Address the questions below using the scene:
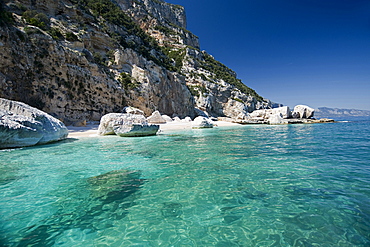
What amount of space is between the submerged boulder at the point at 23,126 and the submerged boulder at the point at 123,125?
4204 mm

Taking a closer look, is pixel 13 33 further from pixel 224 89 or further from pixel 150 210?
pixel 224 89

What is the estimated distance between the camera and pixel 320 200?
12.6 ft

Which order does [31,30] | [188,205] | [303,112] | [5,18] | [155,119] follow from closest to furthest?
1. [188,205]
2. [5,18]
3. [31,30]
4. [155,119]
5. [303,112]

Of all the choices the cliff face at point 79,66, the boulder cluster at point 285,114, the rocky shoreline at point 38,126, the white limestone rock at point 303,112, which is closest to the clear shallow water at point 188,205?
the rocky shoreline at point 38,126

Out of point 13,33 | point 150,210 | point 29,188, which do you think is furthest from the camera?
point 13,33

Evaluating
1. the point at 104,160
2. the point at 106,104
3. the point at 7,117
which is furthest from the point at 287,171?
the point at 106,104

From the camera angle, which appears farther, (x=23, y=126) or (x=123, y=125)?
(x=123, y=125)

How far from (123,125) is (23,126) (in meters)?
7.00

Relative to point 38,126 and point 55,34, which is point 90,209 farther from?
point 55,34

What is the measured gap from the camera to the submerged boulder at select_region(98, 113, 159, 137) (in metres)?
16.2

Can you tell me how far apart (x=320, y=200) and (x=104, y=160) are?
7.77 m

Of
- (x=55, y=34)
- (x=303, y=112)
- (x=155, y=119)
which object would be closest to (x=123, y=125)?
(x=155, y=119)

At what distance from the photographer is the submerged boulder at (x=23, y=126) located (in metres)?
9.95

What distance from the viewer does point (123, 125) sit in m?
16.2
